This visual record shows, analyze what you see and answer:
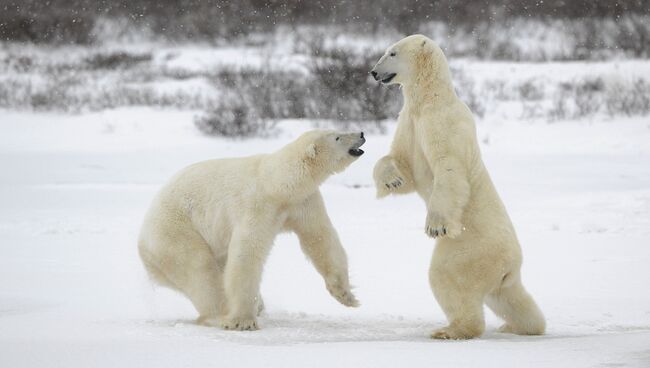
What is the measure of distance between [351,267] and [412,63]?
182 cm

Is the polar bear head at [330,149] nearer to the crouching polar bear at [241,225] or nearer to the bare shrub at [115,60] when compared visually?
the crouching polar bear at [241,225]

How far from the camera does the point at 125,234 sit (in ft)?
20.8

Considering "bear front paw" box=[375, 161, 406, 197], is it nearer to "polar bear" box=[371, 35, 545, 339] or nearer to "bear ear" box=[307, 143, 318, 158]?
"polar bear" box=[371, 35, 545, 339]

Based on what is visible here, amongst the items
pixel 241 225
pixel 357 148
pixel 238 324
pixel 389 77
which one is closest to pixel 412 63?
pixel 389 77

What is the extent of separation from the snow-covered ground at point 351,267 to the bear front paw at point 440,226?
0.39 metres

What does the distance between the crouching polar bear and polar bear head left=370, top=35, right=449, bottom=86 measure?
0.32 metres

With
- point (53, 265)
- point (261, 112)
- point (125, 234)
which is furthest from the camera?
point (261, 112)

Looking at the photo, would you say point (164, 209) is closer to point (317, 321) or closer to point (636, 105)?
point (317, 321)

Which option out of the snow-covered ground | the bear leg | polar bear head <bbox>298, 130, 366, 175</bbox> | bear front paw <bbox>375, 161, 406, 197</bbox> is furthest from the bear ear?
the bear leg

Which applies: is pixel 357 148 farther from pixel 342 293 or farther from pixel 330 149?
pixel 342 293

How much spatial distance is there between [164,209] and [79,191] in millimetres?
5137

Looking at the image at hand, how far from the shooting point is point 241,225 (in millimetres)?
3611

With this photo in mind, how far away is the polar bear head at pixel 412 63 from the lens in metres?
3.59

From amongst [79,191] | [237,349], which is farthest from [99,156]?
[237,349]
